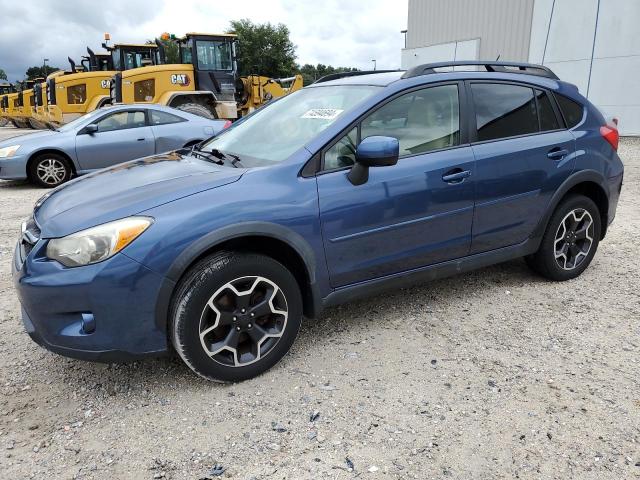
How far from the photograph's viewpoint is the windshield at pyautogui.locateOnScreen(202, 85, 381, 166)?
308 centimetres

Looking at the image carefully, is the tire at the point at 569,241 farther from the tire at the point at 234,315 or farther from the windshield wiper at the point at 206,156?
the windshield wiper at the point at 206,156

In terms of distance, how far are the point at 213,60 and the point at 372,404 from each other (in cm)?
1400

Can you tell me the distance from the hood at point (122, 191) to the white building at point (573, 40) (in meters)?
13.3

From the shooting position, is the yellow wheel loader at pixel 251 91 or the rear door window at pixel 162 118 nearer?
the rear door window at pixel 162 118

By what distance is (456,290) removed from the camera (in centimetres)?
402

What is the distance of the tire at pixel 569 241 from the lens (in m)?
3.91

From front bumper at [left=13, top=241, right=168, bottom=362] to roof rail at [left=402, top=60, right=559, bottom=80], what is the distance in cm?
215

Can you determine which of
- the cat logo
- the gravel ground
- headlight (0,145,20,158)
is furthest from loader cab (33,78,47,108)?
the gravel ground

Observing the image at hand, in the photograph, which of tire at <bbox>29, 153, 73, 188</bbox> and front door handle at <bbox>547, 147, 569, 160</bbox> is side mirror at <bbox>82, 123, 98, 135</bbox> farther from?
front door handle at <bbox>547, 147, 569, 160</bbox>

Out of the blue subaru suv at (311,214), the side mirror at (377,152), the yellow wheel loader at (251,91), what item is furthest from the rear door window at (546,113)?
the yellow wheel loader at (251,91)

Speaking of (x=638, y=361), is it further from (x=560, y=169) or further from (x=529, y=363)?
(x=560, y=169)

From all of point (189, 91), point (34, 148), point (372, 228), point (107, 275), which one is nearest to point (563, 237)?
point (372, 228)

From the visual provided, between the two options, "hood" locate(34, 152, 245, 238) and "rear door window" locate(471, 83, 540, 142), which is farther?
"rear door window" locate(471, 83, 540, 142)

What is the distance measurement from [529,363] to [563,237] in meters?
1.45
